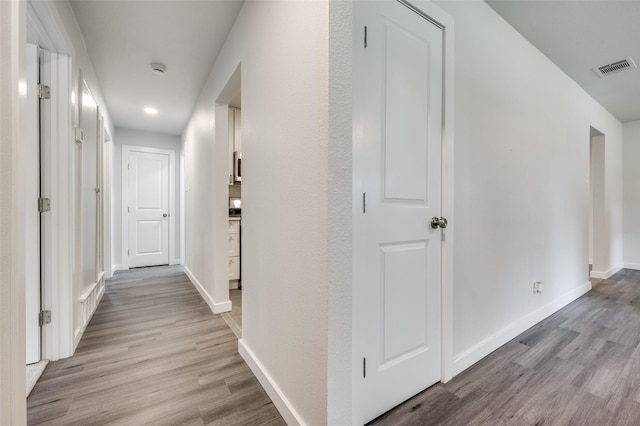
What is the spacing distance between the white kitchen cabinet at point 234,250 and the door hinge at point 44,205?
176cm

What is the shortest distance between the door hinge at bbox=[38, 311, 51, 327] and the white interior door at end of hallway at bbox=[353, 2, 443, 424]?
80.1 inches

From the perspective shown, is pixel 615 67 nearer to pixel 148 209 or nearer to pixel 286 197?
pixel 286 197

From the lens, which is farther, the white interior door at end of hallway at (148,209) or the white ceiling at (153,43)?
the white interior door at end of hallway at (148,209)

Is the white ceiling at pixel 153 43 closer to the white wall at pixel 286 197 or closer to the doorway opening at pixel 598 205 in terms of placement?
the white wall at pixel 286 197

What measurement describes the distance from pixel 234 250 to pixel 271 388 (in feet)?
7.31

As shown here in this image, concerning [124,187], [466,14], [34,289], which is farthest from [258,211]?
[124,187]

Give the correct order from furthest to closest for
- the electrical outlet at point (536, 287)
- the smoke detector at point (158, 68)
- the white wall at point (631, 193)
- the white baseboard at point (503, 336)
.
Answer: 1. the white wall at point (631, 193)
2. the smoke detector at point (158, 68)
3. the electrical outlet at point (536, 287)
4. the white baseboard at point (503, 336)

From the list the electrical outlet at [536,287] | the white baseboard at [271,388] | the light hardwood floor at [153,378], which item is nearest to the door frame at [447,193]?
the white baseboard at [271,388]

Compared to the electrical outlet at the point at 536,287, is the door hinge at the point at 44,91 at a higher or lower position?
higher

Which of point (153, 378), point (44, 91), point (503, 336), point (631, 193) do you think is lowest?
point (153, 378)

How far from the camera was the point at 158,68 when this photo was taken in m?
2.62

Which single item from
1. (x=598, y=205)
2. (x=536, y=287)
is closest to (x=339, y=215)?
(x=536, y=287)

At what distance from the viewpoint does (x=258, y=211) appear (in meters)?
1.58

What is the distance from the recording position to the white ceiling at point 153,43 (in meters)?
1.87
